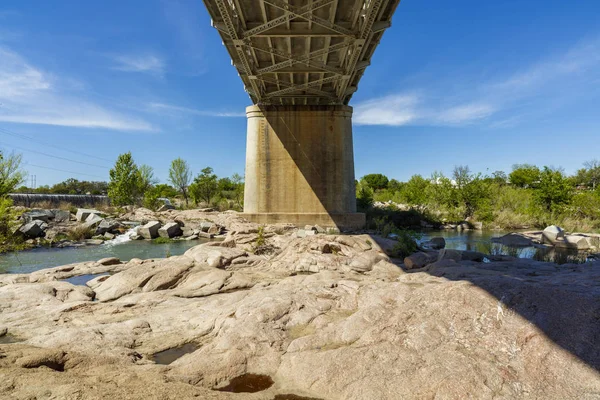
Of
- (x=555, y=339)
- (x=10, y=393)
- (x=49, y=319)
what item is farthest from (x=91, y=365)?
(x=555, y=339)

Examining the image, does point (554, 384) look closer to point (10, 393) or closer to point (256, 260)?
point (10, 393)

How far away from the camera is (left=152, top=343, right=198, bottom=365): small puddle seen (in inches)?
189

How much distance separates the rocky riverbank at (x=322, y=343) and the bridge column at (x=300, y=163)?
1440 cm

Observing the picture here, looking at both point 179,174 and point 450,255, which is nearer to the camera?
point 450,255

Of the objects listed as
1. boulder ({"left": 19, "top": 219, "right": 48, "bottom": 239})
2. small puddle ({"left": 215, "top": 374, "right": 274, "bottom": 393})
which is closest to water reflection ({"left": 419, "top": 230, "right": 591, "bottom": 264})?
small puddle ({"left": 215, "top": 374, "right": 274, "bottom": 393})

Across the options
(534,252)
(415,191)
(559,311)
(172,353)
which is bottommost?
(172,353)

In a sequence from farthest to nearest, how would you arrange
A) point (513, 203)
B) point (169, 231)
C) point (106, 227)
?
point (513, 203) < point (106, 227) < point (169, 231)

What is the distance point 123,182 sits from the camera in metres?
41.2

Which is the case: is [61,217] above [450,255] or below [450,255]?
above

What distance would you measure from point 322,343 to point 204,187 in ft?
150

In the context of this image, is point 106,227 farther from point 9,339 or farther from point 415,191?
point 415,191

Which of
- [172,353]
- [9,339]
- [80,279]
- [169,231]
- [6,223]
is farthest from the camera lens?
[169,231]

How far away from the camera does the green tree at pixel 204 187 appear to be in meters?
47.9

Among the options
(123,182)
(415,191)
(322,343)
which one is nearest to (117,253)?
(322,343)
